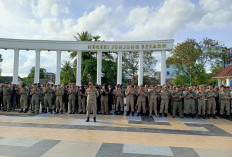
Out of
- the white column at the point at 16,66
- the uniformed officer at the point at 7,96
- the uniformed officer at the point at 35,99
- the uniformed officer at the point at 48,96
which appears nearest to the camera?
the uniformed officer at the point at 35,99

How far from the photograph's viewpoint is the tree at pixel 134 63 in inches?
1229

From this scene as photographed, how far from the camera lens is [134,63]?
31469 mm

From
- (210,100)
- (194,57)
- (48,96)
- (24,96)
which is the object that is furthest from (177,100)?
(194,57)

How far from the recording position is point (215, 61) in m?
23.9

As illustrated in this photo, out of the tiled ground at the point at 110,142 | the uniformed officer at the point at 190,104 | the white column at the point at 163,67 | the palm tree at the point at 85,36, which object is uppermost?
the palm tree at the point at 85,36

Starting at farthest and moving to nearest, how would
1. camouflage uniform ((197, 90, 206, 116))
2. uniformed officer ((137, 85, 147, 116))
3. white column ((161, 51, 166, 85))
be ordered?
white column ((161, 51, 166, 85)), uniformed officer ((137, 85, 147, 116)), camouflage uniform ((197, 90, 206, 116))

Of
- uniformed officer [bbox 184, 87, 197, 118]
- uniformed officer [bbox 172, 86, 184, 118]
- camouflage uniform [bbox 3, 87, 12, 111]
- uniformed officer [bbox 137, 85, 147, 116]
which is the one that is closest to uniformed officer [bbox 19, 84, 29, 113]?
camouflage uniform [bbox 3, 87, 12, 111]

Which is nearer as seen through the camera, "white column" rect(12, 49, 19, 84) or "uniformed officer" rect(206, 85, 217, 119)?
"uniformed officer" rect(206, 85, 217, 119)

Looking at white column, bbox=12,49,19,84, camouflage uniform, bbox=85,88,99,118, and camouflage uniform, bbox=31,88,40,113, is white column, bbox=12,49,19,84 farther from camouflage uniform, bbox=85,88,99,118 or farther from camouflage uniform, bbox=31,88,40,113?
camouflage uniform, bbox=85,88,99,118

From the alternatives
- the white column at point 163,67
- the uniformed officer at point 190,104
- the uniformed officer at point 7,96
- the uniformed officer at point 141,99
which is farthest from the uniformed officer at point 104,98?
the white column at point 163,67

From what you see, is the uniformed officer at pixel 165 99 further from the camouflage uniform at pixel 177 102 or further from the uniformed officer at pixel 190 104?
the uniformed officer at pixel 190 104

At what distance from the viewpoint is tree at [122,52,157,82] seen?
31219 mm

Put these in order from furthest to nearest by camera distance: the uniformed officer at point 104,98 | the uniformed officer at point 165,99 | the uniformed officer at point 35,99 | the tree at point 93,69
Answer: the tree at point 93,69
the uniformed officer at point 35,99
the uniformed officer at point 104,98
the uniformed officer at point 165,99

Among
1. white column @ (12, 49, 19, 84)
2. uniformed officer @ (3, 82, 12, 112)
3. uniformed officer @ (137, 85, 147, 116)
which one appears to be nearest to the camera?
uniformed officer @ (137, 85, 147, 116)
